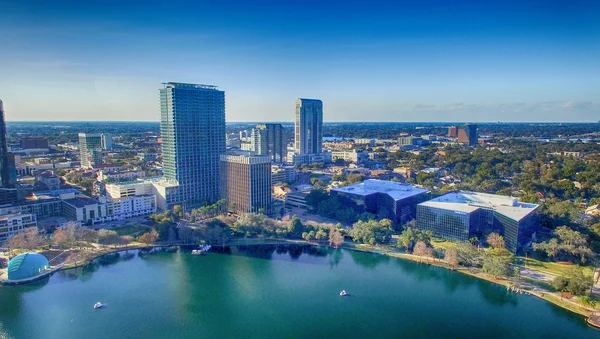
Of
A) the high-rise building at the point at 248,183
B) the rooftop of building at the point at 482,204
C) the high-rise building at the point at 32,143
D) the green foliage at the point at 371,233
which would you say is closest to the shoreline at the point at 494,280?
the green foliage at the point at 371,233

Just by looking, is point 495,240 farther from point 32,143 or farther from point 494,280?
point 32,143

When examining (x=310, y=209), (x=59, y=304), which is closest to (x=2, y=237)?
(x=59, y=304)

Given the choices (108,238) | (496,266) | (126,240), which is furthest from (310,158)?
(496,266)

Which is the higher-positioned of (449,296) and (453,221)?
(453,221)

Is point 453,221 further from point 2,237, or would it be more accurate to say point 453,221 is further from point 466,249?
point 2,237

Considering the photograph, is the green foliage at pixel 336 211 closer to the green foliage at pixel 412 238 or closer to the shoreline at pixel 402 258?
the shoreline at pixel 402 258

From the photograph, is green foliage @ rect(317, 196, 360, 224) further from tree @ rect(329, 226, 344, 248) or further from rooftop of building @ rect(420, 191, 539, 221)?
rooftop of building @ rect(420, 191, 539, 221)
